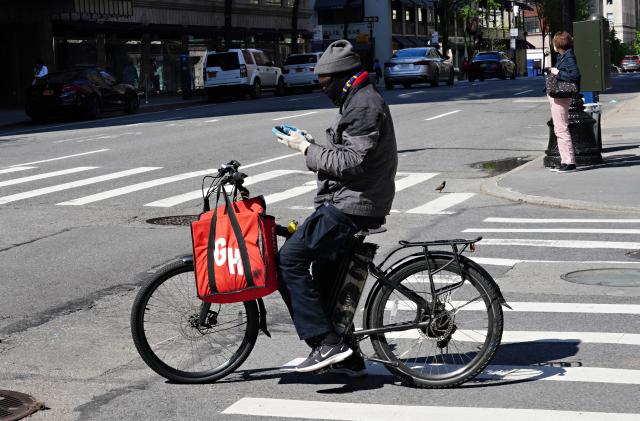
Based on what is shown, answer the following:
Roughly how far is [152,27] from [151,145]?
3081 cm

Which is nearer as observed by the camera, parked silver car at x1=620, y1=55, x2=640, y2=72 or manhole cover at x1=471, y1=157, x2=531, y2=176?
manhole cover at x1=471, y1=157, x2=531, y2=176

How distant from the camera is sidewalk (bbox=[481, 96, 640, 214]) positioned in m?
12.8

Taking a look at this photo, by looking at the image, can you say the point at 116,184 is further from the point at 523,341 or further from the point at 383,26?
the point at 383,26

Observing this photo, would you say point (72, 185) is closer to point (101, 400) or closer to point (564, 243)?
point (564, 243)

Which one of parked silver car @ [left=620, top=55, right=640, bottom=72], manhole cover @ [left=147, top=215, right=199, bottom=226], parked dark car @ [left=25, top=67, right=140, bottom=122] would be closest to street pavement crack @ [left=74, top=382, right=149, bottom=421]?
manhole cover @ [left=147, top=215, right=199, bottom=226]

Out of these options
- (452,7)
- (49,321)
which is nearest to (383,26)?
(452,7)

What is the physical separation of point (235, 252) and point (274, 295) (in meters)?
2.72

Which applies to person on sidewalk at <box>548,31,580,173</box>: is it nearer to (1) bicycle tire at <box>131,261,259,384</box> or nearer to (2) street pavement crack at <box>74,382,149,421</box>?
(1) bicycle tire at <box>131,261,259,384</box>

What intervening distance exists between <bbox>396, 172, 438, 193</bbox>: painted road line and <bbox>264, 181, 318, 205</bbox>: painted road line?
1.24m

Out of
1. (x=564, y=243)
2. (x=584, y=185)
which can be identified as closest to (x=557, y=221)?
(x=564, y=243)

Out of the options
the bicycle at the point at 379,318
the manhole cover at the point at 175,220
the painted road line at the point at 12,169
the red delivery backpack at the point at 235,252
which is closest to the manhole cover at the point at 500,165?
the manhole cover at the point at 175,220

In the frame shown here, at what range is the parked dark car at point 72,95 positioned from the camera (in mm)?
32594

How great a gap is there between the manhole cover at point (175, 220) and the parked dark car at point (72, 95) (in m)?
21.0

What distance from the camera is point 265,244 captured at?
565 cm
